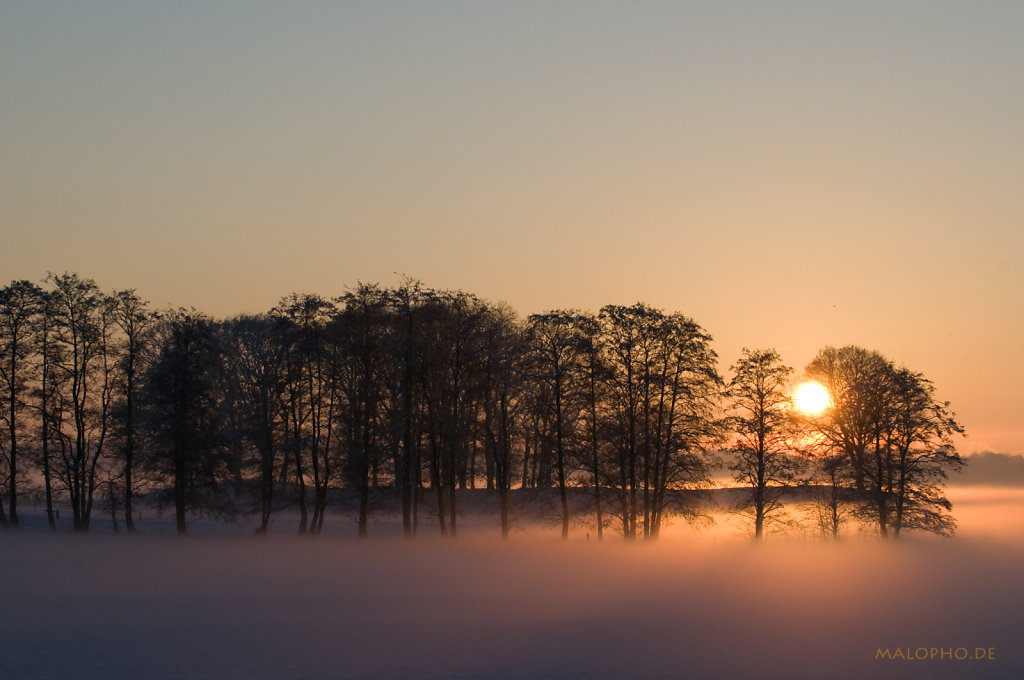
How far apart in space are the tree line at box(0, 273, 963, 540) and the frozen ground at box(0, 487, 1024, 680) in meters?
5.27

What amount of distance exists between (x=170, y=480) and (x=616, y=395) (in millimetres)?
32034

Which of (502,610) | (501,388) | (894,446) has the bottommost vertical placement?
(502,610)

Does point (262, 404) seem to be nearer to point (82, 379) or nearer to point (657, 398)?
point (82, 379)

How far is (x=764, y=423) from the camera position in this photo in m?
55.1

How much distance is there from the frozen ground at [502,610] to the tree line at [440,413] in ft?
17.3

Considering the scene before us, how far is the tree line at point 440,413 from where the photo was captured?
2176 inches

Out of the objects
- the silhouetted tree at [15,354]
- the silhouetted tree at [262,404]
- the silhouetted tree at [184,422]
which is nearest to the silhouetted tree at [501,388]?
the silhouetted tree at [262,404]

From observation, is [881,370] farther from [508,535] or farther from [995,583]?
[508,535]

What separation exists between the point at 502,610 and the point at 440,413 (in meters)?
27.6

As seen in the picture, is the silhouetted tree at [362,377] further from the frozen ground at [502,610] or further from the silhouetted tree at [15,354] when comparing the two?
the silhouetted tree at [15,354]

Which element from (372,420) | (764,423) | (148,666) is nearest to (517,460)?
(372,420)

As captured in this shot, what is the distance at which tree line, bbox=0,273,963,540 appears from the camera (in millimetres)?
55281

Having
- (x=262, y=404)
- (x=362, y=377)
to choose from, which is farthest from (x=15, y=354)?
(x=362, y=377)

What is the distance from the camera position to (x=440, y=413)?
5884 centimetres
